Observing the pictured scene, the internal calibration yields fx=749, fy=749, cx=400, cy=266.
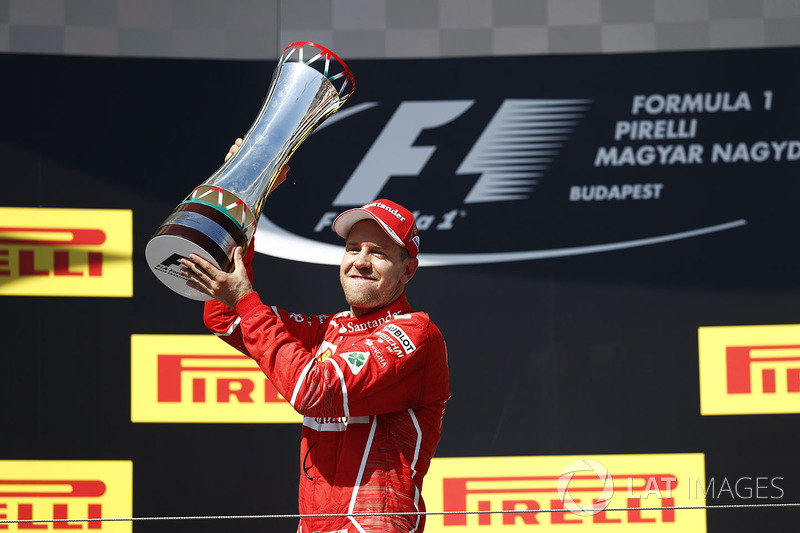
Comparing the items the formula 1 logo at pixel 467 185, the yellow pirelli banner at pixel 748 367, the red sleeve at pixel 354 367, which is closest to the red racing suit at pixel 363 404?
the red sleeve at pixel 354 367

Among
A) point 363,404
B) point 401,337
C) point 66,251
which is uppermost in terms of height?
point 66,251

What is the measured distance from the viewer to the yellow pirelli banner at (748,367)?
112 inches

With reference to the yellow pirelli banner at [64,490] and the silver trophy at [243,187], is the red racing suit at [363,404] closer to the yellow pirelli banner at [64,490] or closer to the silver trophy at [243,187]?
the silver trophy at [243,187]

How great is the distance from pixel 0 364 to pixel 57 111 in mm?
982

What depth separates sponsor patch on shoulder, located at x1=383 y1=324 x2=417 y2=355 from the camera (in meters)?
1.42

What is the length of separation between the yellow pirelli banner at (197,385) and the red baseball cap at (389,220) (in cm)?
145

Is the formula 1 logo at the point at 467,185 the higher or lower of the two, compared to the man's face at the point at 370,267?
higher

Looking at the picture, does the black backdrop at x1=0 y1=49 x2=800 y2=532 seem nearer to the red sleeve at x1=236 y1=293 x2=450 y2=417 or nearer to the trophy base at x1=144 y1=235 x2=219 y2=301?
the red sleeve at x1=236 y1=293 x2=450 y2=417

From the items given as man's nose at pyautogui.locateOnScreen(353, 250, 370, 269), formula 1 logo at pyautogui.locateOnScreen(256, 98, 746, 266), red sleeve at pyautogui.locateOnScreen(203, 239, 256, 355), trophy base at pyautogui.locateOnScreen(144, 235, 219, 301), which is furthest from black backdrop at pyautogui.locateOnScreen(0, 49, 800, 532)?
trophy base at pyautogui.locateOnScreen(144, 235, 219, 301)

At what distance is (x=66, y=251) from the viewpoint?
2.85 metres

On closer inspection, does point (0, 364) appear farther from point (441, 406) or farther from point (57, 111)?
point (441, 406)

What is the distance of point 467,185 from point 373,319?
4.76 feet

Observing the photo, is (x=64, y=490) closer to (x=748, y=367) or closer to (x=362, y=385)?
(x=362, y=385)

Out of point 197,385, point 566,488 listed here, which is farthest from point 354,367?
point 566,488
